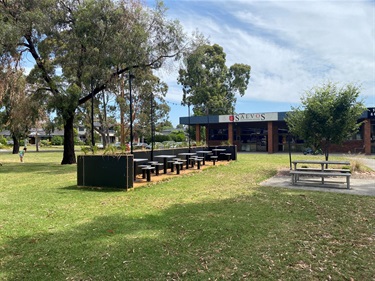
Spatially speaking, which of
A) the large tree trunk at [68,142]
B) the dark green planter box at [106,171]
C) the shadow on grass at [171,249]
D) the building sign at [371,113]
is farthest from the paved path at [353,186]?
the building sign at [371,113]

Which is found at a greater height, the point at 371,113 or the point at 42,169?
the point at 371,113

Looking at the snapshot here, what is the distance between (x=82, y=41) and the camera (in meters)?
16.2

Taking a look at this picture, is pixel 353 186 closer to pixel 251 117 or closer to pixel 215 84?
pixel 251 117

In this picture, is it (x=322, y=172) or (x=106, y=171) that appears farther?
(x=322, y=172)

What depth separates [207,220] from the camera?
560 cm

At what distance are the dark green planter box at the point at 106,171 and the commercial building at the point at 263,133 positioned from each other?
73.7 feet

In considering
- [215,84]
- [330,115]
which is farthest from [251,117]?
[330,115]

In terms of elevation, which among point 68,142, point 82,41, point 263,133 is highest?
point 82,41

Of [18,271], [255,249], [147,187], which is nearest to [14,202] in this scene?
[147,187]

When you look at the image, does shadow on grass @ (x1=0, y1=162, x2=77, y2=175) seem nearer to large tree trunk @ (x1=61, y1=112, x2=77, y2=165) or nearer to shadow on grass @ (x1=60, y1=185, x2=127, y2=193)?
large tree trunk @ (x1=61, y1=112, x2=77, y2=165)

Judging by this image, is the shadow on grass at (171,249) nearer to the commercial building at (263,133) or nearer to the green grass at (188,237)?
the green grass at (188,237)

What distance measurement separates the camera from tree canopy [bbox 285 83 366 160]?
12.6m

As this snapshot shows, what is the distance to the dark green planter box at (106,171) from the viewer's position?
910 centimetres

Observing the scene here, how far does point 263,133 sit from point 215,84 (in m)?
16.5
